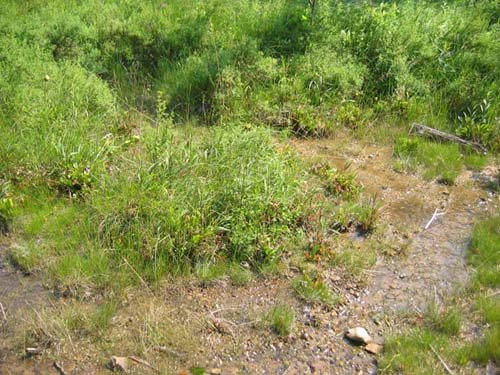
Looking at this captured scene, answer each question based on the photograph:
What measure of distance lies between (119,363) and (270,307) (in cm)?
115

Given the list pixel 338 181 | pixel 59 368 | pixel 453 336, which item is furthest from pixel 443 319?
pixel 59 368

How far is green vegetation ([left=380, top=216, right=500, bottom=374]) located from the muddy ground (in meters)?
0.11

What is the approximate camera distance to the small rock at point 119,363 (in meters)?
3.95

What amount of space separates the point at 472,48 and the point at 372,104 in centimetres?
150

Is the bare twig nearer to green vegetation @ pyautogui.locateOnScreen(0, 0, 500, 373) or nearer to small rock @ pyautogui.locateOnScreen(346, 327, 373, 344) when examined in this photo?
green vegetation @ pyautogui.locateOnScreen(0, 0, 500, 373)

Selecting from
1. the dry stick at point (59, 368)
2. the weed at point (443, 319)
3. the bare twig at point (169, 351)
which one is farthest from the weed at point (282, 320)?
the dry stick at point (59, 368)

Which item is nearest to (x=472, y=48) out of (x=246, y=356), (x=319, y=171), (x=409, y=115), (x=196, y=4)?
(x=409, y=115)

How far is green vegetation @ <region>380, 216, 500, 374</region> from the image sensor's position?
4.01 metres

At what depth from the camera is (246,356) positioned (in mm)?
4098

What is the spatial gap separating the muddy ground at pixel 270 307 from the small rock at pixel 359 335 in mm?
51

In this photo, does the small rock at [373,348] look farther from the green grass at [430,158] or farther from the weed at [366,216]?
the green grass at [430,158]

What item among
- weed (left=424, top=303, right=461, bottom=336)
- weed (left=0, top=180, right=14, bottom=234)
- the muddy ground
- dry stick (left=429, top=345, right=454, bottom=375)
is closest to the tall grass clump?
the muddy ground

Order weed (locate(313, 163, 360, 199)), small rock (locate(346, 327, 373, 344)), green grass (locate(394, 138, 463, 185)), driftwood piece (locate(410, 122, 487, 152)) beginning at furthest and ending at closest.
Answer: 1. driftwood piece (locate(410, 122, 487, 152))
2. green grass (locate(394, 138, 463, 185))
3. weed (locate(313, 163, 360, 199))
4. small rock (locate(346, 327, 373, 344))

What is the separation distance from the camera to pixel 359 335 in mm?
4207
